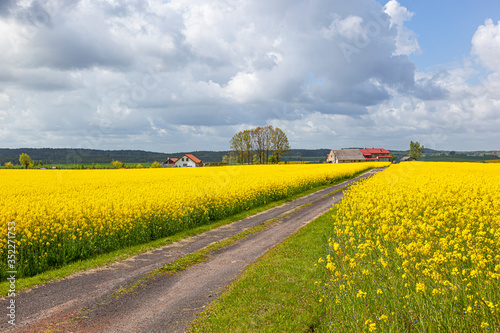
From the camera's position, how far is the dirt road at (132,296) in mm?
7375

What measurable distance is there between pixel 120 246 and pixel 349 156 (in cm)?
13315

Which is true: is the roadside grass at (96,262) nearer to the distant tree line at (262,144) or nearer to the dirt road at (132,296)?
the dirt road at (132,296)

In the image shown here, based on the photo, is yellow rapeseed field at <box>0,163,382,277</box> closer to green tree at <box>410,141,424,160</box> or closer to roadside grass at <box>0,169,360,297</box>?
roadside grass at <box>0,169,360,297</box>

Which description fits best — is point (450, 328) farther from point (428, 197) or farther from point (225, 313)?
point (428, 197)

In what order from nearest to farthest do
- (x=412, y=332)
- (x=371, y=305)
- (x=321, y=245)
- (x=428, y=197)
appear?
(x=412, y=332) → (x=371, y=305) → (x=321, y=245) → (x=428, y=197)

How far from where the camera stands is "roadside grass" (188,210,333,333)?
7047mm

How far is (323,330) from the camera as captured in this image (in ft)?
21.2

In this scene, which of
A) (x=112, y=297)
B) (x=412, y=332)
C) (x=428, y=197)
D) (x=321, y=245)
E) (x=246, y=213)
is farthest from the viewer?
(x=246, y=213)

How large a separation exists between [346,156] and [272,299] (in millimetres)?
135393

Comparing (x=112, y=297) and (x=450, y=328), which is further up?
(x=450, y=328)

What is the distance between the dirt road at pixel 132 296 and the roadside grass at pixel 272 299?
62 centimetres

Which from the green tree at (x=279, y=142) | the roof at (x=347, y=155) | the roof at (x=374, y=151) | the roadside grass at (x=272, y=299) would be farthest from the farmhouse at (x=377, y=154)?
the roadside grass at (x=272, y=299)

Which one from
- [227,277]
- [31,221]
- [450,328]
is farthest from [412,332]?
[31,221]

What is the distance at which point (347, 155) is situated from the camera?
13712cm
